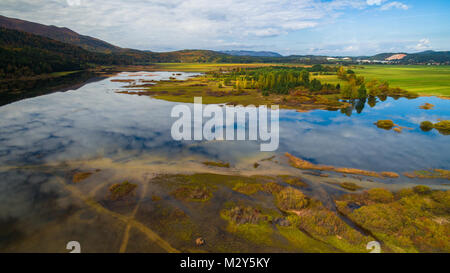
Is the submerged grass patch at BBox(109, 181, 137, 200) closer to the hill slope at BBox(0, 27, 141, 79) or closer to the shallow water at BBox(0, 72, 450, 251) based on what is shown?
the shallow water at BBox(0, 72, 450, 251)

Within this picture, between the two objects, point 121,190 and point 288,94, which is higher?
point 288,94

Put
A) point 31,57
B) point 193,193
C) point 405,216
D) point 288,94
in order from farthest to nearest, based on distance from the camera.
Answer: point 31,57, point 288,94, point 193,193, point 405,216

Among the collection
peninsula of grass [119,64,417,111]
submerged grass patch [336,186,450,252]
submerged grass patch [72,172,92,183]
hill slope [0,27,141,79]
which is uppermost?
hill slope [0,27,141,79]

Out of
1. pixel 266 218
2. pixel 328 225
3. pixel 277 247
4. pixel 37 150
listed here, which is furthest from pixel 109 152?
pixel 328 225

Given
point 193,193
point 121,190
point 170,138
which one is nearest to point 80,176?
point 121,190

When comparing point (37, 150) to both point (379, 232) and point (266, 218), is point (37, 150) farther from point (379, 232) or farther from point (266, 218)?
point (379, 232)

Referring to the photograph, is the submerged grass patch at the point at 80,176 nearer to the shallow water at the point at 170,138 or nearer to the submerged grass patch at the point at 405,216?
the shallow water at the point at 170,138

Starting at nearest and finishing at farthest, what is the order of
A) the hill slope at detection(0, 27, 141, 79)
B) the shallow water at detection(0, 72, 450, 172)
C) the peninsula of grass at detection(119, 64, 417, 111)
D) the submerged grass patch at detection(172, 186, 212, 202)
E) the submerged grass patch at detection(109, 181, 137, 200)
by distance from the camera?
the submerged grass patch at detection(172, 186, 212, 202)
the submerged grass patch at detection(109, 181, 137, 200)
the shallow water at detection(0, 72, 450, 172)
the peninsula of grass at detection(119, 64, 417, 111)
the hill slope at detection(0, 27, 141, 79)

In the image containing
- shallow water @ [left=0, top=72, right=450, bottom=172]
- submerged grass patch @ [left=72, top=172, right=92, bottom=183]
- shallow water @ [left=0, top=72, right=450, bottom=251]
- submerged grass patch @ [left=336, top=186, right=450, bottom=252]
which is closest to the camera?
submerged grass patch @ [left=336, top=186, right=450, bottom=252]

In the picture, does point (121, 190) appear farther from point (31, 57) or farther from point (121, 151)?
A: point (31, 57)

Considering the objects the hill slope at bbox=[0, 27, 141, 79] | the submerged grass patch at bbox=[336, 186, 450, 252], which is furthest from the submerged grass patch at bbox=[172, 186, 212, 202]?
the hill slope at bbox=[0, 27, 141, 79]
